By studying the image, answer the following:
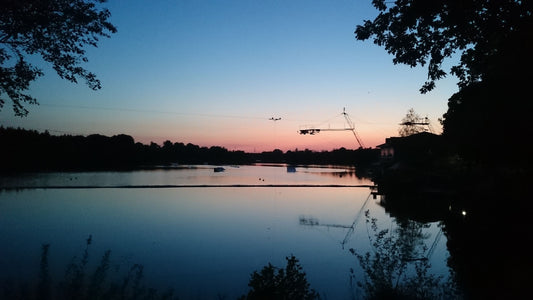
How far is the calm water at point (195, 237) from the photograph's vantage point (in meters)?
12.2

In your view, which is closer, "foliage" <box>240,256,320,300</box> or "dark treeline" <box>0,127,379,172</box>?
"foliage" <box>240,256,320,300</box>

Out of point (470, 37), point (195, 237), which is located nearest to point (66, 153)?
point (195, 237)

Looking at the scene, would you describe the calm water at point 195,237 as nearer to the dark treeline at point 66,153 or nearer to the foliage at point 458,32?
the foliage at point 458,32

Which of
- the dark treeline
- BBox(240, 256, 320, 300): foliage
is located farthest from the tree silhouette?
the dark treeline

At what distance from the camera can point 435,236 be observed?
1889cm

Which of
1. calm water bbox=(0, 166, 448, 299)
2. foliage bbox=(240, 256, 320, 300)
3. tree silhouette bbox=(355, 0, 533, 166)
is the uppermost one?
tree silhouette bbox=(355, 0, 533, 166)

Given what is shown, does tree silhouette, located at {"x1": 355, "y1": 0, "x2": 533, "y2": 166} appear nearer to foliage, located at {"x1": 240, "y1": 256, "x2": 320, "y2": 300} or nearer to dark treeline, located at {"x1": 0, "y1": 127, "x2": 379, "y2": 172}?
foliage, located at {"x1": 240, "y1": 256, "x2": 320, "y2": 300}

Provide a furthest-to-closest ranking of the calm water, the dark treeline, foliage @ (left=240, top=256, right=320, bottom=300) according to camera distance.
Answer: the dark treeline
the calm water
foliage @ (left=240, top=256, right=320, bottom=300)

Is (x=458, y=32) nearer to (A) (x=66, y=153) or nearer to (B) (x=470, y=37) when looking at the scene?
(B) (x=470, y=37)

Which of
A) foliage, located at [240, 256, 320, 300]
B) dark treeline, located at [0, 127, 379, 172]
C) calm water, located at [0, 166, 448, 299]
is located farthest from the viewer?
dark treeline, located at [0, 127, 379, 172]

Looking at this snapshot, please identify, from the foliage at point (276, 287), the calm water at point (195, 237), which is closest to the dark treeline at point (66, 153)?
the calm water at point (195, 237)

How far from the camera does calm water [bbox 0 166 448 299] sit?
40.2 ft

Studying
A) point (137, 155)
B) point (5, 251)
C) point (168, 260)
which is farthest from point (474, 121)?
point (137, 155)

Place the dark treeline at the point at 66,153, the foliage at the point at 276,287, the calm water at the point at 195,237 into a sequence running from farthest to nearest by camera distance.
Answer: the dark treeline at the point at 66,153
the calm water at the point at 195,237
the foliage at the point at 276,287
